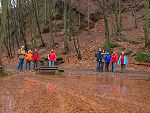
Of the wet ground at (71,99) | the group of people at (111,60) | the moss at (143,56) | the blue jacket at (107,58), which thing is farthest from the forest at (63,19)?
the wet ground at (71,99)

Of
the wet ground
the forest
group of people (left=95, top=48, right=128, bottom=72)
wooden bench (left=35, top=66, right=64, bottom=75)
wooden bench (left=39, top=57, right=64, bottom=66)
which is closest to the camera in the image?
the wet ground

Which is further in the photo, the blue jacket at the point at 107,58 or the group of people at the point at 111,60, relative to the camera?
the blue jacket at the point at 107,58

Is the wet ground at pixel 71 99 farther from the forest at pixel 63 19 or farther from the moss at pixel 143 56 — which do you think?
the forest at pixel 63 19

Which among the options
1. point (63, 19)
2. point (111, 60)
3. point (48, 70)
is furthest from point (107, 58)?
point (63, 19)

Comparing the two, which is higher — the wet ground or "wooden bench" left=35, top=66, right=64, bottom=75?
"wooden bench" left=35, top=66, right=64, bottom=75

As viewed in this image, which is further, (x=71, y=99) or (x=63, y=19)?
(x=63, y=19)

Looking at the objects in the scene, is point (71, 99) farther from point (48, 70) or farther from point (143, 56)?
point (143, 56)

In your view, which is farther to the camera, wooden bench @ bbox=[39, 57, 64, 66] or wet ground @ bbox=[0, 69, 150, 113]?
wooden bench @ bbox=[39, 57, 64, 66]

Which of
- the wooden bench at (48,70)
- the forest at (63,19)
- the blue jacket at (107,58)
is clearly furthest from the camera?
the forest at (63,19)

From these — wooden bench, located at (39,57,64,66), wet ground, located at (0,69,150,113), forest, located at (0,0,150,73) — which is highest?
forest, located at (0,0,150,73)

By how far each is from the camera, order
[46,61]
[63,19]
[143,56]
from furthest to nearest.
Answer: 1. [63,19]
2. [46,61]
3. [143,56]

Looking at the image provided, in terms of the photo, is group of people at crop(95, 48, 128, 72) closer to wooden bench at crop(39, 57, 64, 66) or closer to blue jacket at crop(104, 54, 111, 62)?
blue jacket at crop(104, 54, 111, 62)

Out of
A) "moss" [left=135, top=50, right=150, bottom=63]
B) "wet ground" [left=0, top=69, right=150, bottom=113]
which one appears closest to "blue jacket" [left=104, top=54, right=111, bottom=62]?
"moss" [left=135, top=50, right=150, bottom=63]

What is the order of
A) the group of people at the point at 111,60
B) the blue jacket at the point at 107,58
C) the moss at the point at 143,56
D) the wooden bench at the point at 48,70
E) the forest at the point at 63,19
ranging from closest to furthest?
the wooden bench at the point at 48,70
the group of people at the point at 111,60
the blue jacket at the point at 107,58
the moss at the point at 143,56
the forest at the point at 63,19
